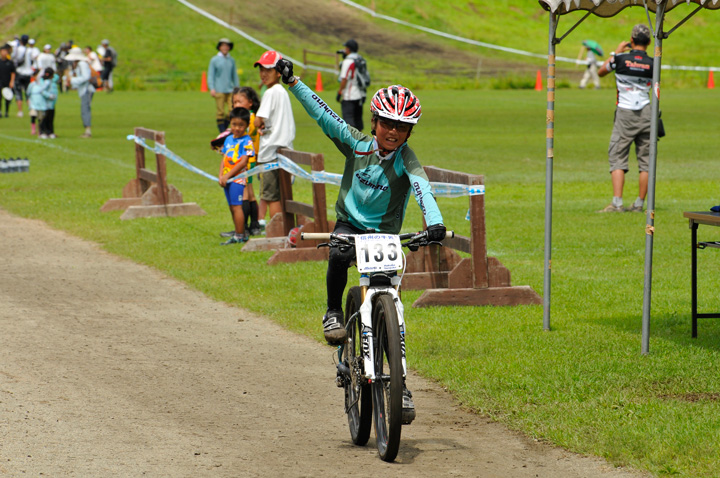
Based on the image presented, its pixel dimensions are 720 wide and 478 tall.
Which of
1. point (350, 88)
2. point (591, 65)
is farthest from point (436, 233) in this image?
point (591, 65)

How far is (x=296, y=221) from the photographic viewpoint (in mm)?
13312

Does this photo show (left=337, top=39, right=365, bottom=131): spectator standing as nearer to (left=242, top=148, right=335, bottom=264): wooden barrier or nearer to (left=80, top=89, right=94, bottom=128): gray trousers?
(left=80, top=89, right=94, bottom=128): gray trousers

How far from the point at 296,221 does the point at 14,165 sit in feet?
34.1

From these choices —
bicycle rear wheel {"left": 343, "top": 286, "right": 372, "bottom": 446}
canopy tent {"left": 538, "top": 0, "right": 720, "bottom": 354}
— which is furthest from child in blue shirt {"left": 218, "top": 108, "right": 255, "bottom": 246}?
bicycle rear wheel {"left": 343, "top": 286, "right": 372, "bottom": 446}

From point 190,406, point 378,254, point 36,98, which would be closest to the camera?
point 378,254

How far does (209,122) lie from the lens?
33.3m

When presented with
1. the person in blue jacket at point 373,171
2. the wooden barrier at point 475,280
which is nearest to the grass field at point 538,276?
the wooden barrier at point 475,280

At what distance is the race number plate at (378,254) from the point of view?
580cm

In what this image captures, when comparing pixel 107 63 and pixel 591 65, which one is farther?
pixel 591 65

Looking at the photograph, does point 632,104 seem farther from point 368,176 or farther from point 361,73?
point 368,176

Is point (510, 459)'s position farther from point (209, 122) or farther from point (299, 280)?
point (209, 122)

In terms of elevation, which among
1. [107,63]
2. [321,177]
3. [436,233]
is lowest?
[321,177]

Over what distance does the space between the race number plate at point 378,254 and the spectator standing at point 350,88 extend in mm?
17566

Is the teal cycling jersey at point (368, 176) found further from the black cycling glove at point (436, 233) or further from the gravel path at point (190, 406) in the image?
the gravel path at point (190, 406)
